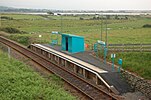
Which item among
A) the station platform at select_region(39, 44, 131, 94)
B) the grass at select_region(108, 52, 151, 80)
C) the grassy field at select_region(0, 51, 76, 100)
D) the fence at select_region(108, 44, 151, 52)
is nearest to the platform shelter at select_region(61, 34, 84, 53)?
the fence at select_region(108, 44, 151, 52)

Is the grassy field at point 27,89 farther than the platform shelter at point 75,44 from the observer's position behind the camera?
No

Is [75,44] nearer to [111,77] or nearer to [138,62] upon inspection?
[138,62]

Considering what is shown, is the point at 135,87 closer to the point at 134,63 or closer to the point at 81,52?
the point at 134,63

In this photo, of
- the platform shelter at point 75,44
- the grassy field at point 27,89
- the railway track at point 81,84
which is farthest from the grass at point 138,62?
the platform shelter at point 75,44

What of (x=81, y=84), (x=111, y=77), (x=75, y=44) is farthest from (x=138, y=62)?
(x=75, y=44)

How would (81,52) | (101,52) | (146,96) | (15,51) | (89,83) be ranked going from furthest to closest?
1. (15,51)
2. (81,52)
3. (101,52)
4. (89,83)
5. (146,96)

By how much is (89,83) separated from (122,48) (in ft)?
32.5

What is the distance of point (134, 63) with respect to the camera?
75.4ft

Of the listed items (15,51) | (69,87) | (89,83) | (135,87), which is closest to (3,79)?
(69,87)

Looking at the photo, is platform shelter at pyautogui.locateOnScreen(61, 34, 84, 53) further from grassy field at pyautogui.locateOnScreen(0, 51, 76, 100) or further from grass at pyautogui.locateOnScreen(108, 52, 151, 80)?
grassy field at pyautogui.locateOnScreen(0, 51, 76, 100)

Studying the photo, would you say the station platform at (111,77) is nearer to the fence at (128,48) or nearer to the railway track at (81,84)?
the railway track at (81,84)

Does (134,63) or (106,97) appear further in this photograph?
(134,63)

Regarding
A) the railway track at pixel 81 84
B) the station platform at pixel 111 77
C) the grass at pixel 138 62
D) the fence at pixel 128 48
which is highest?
the fence at pixel 128 48

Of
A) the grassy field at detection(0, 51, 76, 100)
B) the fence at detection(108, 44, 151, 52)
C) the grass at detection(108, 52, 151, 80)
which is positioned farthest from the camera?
the fence at detection(108, 44, 151, 52)
